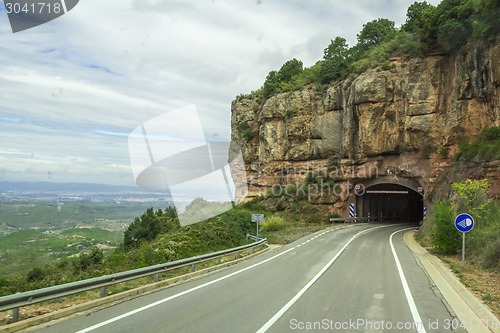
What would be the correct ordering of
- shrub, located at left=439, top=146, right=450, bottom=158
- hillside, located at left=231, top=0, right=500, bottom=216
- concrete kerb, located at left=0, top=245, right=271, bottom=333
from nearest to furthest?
concrete kerb, located at left=0, top=245, right=271, bottom=333, hillside, located at left=231, top=0, right=500, bottom=216, shrub, located at left=439, top=146, right=450, bottom=158

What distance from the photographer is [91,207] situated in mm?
56969

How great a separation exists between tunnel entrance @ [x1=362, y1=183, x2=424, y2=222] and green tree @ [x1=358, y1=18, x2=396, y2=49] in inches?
878

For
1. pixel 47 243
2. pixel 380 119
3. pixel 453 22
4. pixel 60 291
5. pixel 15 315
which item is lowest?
pixel 47 243

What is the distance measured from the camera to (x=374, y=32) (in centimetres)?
6191

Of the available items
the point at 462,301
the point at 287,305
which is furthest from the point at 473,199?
the point at 287,305

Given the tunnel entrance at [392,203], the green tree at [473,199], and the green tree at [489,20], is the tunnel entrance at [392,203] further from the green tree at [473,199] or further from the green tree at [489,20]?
the green tree at [473,199]

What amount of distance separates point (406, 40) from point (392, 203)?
27156 millimetres

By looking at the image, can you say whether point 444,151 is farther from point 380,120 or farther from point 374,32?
point 374,32

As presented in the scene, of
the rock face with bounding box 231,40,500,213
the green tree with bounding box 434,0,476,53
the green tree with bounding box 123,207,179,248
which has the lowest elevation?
the green tree with bounding box 123,207,179,248

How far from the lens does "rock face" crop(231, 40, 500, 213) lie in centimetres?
3722

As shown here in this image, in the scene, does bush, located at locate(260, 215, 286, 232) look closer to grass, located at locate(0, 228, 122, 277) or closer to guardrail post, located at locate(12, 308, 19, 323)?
grass, located at locate(0, 228, 122, 277)

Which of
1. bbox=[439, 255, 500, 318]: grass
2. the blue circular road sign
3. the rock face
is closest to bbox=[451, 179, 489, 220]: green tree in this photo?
bbox=[439, 255, 500, 318]: grass

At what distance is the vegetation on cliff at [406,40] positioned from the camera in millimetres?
35219

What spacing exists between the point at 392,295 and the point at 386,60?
42.0m
